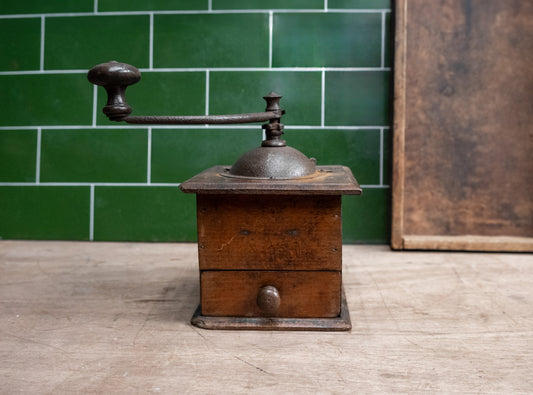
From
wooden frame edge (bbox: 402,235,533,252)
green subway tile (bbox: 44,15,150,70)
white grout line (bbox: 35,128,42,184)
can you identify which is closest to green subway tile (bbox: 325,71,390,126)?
wooden frame edge (bbox: 402,235,533,252)

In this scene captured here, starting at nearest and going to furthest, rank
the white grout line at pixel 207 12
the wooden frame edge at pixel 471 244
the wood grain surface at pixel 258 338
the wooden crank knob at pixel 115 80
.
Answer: the wood grain surface at pixel 258 338
the wooden crank knob at pixel 115 80
the wooden frame edge at pixel 471 244
the white grout line at pixel 207 12

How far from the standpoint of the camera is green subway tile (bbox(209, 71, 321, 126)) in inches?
70.4

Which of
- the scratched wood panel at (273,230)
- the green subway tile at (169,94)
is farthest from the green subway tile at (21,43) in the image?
the scratched wood panel at (273,230)

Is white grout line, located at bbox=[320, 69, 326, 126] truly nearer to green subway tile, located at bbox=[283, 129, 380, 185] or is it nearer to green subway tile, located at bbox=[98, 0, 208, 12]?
green subway tile, located at bbox=[283, 129, 380, 185]

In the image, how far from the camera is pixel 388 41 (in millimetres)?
1763

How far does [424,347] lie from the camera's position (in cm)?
92

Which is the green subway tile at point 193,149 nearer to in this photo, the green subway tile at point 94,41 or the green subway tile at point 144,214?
the green subway tile at point 144,214

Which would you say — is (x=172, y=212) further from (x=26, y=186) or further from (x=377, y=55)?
(x=377, y=55)

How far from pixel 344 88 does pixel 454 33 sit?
412mm

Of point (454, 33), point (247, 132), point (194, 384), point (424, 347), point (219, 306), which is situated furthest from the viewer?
point (247, 132)

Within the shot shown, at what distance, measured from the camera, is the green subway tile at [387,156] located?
5.85 feet

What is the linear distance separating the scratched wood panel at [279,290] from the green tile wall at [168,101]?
Result: 79 cm

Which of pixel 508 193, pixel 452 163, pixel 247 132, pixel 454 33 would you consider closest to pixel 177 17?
pixel 247 132

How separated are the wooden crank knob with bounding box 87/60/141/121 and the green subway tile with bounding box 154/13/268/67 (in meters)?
0.85
